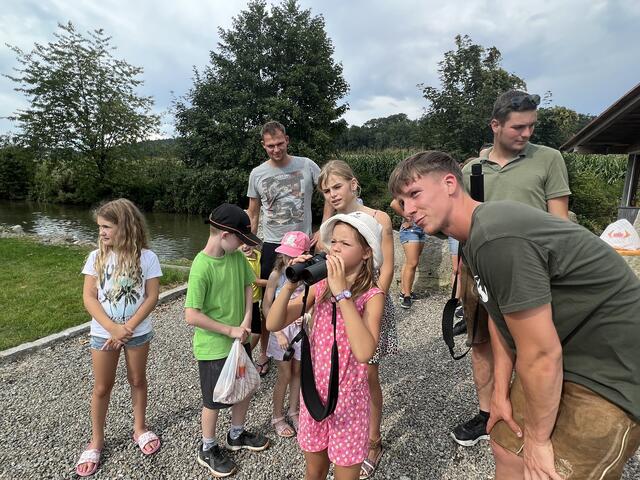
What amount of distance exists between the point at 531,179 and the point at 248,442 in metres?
2.80

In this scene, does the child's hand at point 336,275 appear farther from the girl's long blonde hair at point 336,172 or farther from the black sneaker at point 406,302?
the black sneaker at point 406,302

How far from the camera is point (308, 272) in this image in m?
1.69

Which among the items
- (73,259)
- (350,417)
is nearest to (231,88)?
(73,259)

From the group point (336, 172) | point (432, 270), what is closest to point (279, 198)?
point (336, 172)

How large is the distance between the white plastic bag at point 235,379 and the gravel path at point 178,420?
0.55 metres

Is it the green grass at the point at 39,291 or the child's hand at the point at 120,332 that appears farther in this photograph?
the green grass at the point at 39,291

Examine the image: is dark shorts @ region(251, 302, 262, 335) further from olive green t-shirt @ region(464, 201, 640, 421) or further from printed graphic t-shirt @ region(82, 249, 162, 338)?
olive green t-shirt @ region(464, 201, 640, 421)

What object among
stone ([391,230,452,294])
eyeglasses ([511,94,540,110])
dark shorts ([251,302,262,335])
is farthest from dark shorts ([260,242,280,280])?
stone ([391,230,452,294])

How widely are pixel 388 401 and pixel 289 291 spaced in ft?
6.45

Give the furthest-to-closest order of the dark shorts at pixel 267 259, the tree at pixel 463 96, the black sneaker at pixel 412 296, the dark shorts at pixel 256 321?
the tree at pixel 463 96 → the black sneaker at pixel 412 296 → the dark shorts at pixel 267 259 → the dark shorts at pixel 256 321

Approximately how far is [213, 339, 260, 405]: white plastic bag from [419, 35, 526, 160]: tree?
77.6 feet

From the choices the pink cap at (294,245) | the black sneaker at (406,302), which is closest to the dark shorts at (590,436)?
the pink cap at (294,245)

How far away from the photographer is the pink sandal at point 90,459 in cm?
249

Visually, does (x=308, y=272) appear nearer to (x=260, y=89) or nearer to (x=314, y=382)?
(x=314, y=382)
